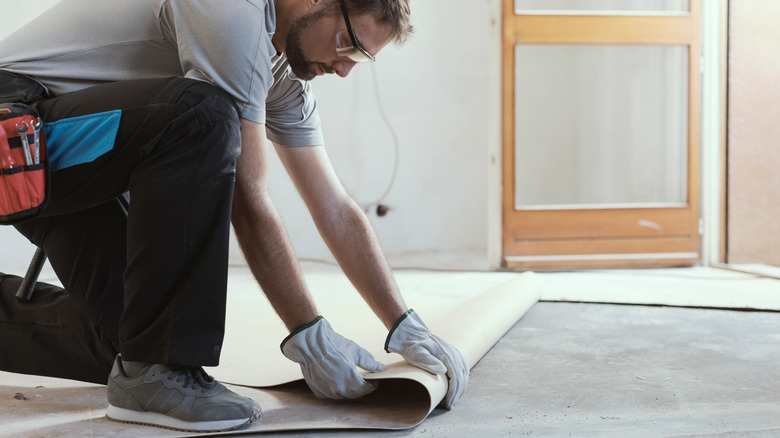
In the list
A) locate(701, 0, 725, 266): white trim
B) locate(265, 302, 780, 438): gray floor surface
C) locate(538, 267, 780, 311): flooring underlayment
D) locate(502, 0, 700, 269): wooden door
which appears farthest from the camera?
locate(701, 0, 725, 266): white trim

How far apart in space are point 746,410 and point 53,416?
1218mm

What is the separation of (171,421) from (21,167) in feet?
1.51

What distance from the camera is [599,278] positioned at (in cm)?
339

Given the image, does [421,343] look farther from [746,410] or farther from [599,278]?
[599,278]

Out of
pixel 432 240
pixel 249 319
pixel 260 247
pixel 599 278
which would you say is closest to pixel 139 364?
pixel 260 247

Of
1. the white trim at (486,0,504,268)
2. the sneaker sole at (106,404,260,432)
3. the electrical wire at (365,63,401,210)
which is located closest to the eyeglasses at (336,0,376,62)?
the sneaker sole at (106,404,260,432)

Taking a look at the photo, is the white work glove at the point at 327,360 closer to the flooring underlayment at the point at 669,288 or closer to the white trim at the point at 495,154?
the flooring underlayment at the point at 669,288

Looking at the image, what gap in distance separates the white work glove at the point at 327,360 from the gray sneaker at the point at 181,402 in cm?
14

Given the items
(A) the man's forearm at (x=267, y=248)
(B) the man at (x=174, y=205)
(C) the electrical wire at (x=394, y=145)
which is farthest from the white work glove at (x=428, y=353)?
(C) the electrical wire at (x=394, y=145)

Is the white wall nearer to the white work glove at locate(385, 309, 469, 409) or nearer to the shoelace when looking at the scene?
the white work glove at locate(385, 309, 469, 409)

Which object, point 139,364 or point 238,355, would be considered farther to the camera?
point 238,355

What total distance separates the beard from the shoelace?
60 centimetres

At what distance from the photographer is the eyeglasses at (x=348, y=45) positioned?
142 centimetres

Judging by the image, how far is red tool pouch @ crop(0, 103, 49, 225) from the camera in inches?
45.9
